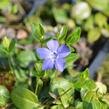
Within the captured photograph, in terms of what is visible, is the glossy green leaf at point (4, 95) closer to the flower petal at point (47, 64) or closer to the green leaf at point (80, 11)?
the flower petal at point (47, 64)

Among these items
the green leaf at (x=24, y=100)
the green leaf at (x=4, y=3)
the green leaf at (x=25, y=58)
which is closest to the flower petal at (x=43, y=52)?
the green leaf at (x=24, y=100)

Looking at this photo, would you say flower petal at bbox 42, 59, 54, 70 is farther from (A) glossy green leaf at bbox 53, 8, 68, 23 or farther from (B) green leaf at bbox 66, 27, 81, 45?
(A) glossy green leaf at bbox 53, 8, 68, 23

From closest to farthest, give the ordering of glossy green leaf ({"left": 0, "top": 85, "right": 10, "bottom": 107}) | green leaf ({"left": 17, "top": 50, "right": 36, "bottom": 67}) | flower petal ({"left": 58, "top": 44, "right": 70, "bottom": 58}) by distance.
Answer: flower petal ({"left": 58, "top": 44, "right": 70, "bottom": 58})
glossy green leaf ({"left": 0, "top": 85, "right": 10, "bottom": 107})
green leaf ({"left": 17, "top": 50, "right": 36, "bottom": 67})

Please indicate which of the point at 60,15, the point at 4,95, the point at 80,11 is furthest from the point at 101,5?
the point at 4,95

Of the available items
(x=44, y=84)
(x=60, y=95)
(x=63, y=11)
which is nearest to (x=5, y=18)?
(x=63, y=11)

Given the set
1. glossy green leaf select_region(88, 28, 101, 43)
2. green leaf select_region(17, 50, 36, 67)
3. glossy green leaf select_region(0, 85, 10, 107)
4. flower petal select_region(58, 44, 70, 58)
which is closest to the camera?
flower petal select_region(58, 44, 70, 58)

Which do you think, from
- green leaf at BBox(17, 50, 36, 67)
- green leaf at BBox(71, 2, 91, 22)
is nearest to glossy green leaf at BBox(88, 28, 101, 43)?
green leaf at BBox(71, 2, 91, 22)

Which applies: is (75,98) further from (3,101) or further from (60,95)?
(3,101)
